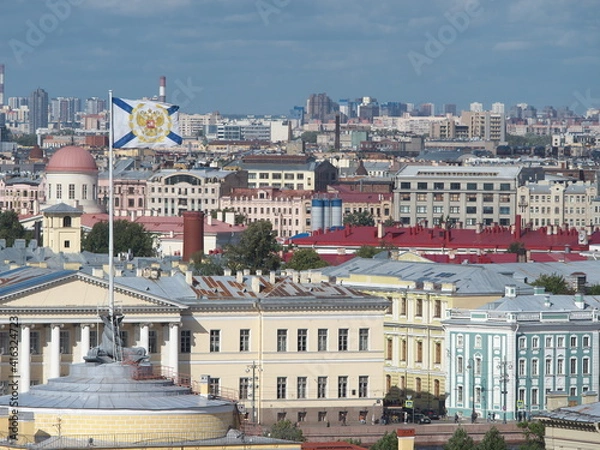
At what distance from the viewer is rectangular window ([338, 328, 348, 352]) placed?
61312 mm

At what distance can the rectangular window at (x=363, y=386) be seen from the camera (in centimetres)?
6131

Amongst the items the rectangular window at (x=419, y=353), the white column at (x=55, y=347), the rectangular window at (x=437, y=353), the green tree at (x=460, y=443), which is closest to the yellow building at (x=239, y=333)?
the white column at (x=55, y=347)

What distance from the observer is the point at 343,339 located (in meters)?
61.3

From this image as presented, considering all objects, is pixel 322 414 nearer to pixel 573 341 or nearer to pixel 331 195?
pixel 573 341

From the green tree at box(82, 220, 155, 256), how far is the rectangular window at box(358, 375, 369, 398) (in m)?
46.8

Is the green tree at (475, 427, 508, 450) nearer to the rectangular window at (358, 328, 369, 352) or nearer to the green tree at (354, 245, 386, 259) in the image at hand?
the rectangular window at (358, 328, 369, 352)

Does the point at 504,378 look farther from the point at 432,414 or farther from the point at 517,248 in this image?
the point at 517,248

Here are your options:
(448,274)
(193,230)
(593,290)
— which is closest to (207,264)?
(193,230)

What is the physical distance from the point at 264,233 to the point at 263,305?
32.0m

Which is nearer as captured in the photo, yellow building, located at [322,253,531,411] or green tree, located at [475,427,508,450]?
green tree, located at [475,427,508,450]

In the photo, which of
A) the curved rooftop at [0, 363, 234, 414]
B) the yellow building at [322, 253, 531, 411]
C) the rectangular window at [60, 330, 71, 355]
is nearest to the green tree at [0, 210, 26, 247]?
the yellow building at [322, 253, 531, 411]

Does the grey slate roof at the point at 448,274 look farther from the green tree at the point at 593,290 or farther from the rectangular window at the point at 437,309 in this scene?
the green tree at the point at 593,290

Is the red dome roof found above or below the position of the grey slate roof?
above

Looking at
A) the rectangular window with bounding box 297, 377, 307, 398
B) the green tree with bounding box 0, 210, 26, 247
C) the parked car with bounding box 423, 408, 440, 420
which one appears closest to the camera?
the rectangular window with bounding box 297, 377, 307, 398
